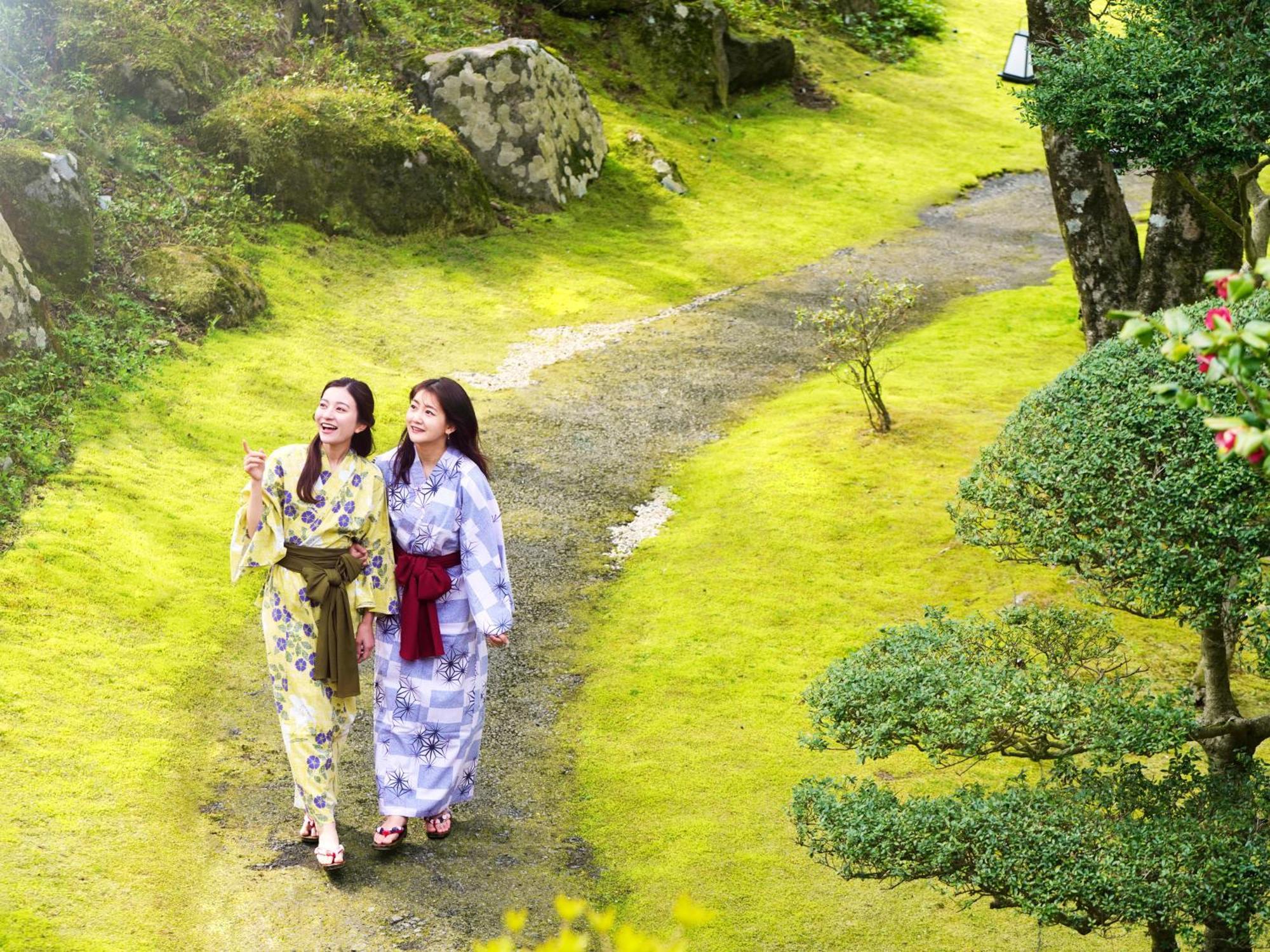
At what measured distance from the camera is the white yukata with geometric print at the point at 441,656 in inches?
242

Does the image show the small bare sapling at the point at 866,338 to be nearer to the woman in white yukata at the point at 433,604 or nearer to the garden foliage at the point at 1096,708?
the woman in white yukata at the point at 433,604

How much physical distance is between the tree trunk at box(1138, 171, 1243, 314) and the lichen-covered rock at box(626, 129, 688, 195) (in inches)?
366

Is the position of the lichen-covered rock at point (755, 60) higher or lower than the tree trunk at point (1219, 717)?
higher

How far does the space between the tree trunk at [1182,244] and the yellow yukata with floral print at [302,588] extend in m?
6.93

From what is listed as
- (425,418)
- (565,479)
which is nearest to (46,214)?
(565,479)

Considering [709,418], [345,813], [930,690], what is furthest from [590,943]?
[709,418]

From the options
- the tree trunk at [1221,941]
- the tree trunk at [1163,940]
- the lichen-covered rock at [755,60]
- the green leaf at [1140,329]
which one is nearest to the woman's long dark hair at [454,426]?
the tree trunk at [1163,940]

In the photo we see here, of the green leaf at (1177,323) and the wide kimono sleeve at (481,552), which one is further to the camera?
the wide kimono sleeve at (481,552)

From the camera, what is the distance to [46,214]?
11445 mm

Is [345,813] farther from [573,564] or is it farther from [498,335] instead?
[498,335]

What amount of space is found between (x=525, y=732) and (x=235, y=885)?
210 centimetres

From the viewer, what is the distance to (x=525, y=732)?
750 cm

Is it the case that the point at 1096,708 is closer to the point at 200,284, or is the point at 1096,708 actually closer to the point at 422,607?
the point at 422,607

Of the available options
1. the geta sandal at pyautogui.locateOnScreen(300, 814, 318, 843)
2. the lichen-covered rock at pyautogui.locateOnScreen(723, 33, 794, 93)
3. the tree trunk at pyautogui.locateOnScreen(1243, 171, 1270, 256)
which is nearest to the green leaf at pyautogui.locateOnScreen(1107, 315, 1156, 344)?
the geta sandal at pyautogui.locateOnScreen(300, 814, 318, 843)
